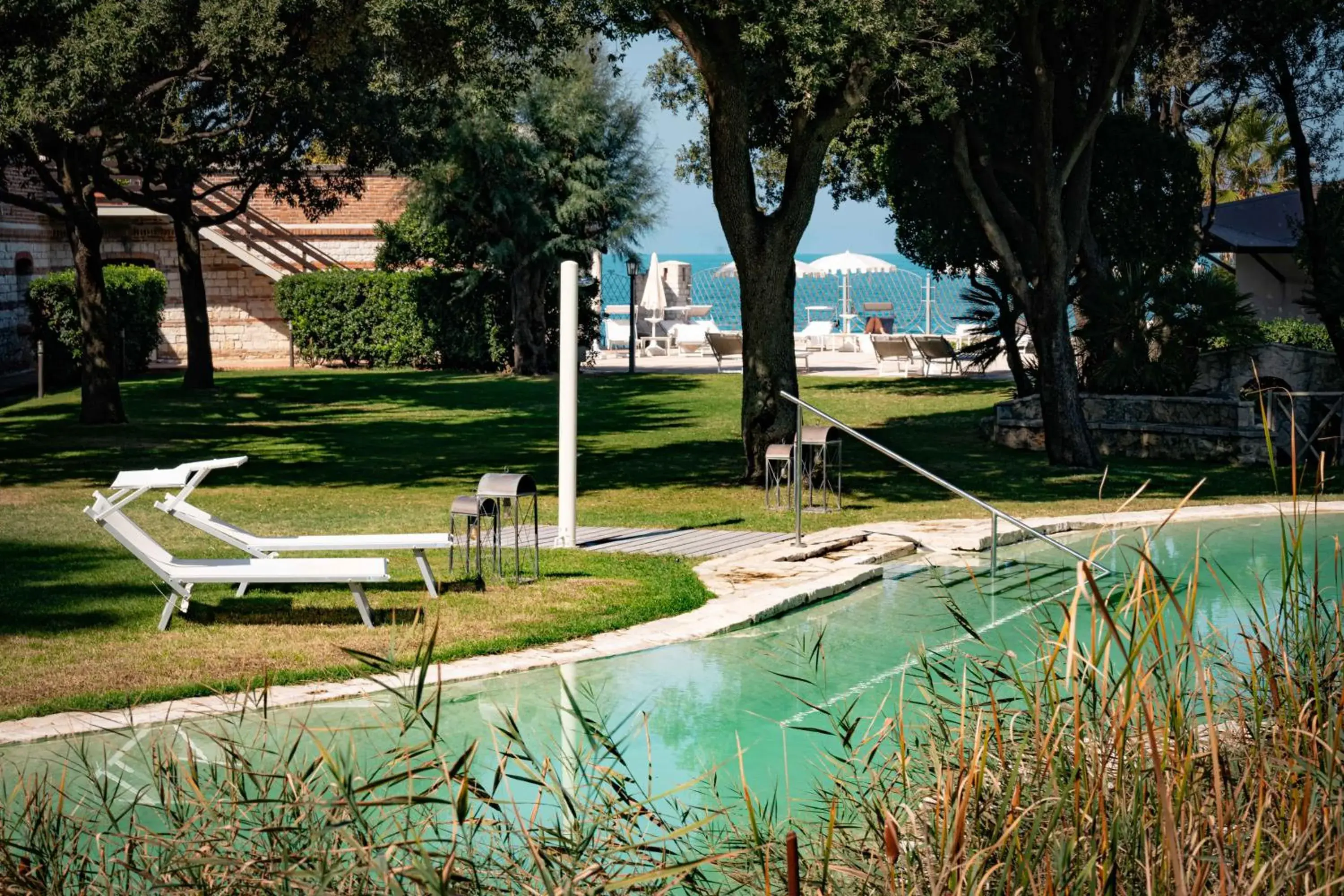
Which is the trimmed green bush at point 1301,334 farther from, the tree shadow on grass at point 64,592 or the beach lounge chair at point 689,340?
the tree shadow on grass at point 64,592

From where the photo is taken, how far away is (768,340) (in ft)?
48.9

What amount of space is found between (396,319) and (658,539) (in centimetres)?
2240

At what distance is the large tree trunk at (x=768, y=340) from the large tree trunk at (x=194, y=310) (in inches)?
570

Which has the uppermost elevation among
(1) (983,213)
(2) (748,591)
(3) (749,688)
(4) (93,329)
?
(1) (983,213)

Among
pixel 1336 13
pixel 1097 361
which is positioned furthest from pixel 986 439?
pixel 1336 13

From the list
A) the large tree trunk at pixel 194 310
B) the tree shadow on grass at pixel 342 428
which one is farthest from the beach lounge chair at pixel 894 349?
the large tree trunk at pixel 194 310

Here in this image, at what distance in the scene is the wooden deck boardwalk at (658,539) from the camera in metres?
11.5

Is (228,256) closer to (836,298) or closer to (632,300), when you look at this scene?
(632,300)

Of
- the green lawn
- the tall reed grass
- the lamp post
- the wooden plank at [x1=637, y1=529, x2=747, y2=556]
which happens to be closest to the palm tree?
the lamp post

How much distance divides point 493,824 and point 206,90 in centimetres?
1976

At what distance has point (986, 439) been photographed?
64.4 feet

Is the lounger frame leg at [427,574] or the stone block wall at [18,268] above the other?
the stone block wall at [18,268]

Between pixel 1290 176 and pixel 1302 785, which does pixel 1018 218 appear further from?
pixel 1290 176

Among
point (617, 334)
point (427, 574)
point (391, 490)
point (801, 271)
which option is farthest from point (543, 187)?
point (427, 574)
